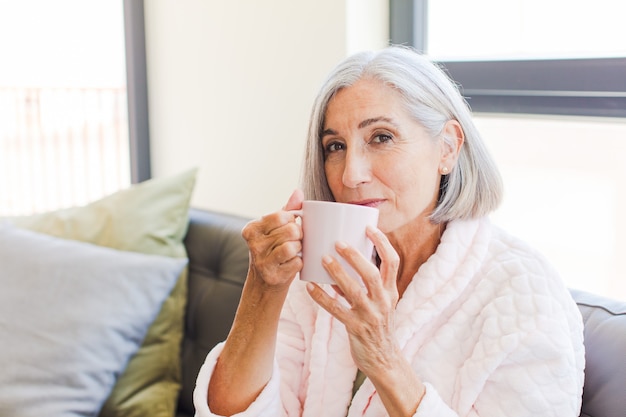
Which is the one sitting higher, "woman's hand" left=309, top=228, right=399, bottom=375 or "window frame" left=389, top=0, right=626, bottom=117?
"window frame" left=389, top=0, right=626, bottom=117

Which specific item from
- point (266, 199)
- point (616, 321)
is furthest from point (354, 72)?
point (266, 199)

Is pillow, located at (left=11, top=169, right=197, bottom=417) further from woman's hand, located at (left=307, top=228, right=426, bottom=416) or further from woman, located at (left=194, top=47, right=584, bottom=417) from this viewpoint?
woman's hand, located at (left=307, top=228, right=426, bottom=416)

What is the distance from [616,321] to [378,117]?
1.67ft

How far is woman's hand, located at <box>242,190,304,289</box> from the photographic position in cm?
97

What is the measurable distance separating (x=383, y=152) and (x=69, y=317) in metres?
0.93

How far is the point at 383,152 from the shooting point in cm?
113

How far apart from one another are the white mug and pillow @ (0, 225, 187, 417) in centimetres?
86

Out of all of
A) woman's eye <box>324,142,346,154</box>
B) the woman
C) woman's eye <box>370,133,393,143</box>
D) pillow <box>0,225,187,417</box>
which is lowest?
pillow <box>0,225,187,417</box>

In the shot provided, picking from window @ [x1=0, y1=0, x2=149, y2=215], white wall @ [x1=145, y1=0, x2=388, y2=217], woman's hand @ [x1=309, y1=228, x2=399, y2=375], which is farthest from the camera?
window @ [x1=0, y1=0, x2=149, y2=215]

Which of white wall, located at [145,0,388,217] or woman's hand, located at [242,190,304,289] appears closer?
woman's hand, located at [242,190,304,289]

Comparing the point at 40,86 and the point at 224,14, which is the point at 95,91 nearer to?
the point at 40,86

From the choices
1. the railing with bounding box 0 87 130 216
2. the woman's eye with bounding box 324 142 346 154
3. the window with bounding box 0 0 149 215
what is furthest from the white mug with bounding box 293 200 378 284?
the railing with bounding box 0 87 130 216

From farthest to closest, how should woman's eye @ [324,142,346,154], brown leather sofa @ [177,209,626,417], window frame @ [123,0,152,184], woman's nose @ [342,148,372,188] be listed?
window frame @ [123,0,152,184] < brown leather sofa @ [177,209,626,417] < woman's eye @ [324,142,346,154] < woman's nose @ [342,148,372,188]

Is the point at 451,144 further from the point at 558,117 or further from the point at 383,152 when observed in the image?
the point at 558,117
